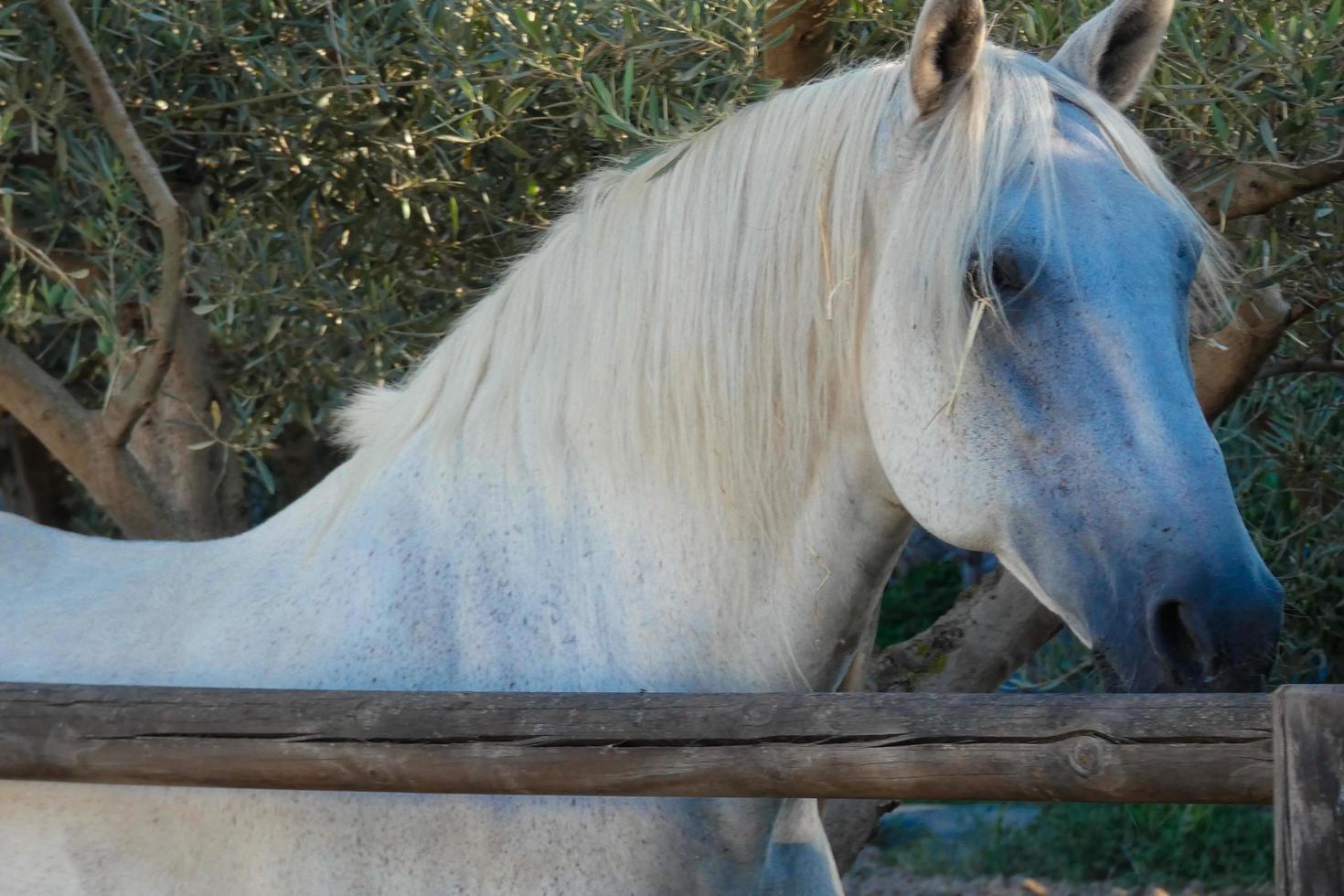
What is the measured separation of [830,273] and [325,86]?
1.65 m

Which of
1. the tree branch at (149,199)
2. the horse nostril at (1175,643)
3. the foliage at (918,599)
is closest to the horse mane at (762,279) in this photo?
the horse nostril at (1175,643)

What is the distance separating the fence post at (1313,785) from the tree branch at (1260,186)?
4.97ft

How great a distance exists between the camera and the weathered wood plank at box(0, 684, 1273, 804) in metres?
1.34

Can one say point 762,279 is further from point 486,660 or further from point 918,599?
point 918,599

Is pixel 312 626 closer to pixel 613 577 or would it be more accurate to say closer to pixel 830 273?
pixel 613 577

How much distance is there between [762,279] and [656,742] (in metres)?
0.67

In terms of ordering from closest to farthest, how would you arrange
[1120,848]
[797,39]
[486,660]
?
[486,660]
[797,39]
[1120,848]

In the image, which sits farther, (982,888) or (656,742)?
(982,888)

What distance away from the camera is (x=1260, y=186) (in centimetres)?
271

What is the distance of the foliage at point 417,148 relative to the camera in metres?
2.69

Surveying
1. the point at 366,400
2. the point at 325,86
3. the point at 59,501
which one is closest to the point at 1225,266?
the point at 366,400

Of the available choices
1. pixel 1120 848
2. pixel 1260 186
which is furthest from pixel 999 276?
pixel 1120 848

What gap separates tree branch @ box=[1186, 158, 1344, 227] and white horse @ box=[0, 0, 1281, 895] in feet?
2.40

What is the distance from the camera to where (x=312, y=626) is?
200 cm
